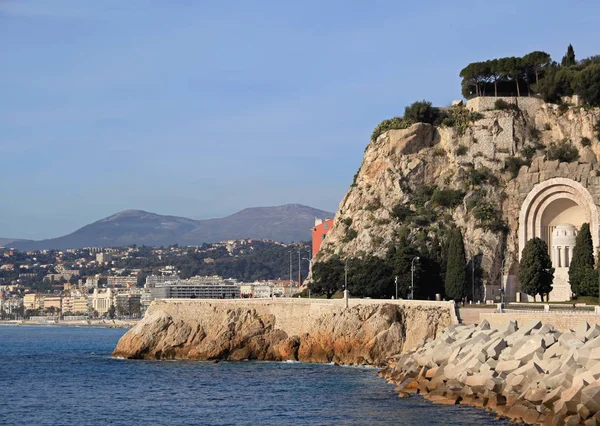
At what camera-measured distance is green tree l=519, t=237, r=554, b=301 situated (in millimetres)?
72750

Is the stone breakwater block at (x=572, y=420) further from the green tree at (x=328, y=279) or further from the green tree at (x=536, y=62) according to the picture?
the green tree at (x=536, y=62)

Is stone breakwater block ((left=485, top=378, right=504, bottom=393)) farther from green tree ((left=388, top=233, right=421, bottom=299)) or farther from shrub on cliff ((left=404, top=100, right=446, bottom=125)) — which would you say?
shrub on cliff ((left=404, top=100, right=446, bottom=125))

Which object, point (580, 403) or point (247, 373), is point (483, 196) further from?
point (580, 403)

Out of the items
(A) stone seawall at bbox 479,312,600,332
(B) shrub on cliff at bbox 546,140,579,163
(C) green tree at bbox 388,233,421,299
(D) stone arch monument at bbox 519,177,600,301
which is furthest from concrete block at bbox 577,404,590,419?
(B) shrub on cliff at bbox 546,140,579,163

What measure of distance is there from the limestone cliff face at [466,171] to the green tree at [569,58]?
718 cm

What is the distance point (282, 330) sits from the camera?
67625 millimetres

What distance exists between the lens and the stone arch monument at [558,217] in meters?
77.8

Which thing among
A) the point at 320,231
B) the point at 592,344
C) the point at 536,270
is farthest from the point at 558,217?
the point at 592,344

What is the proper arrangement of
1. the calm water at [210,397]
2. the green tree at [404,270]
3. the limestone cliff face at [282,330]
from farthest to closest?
1. the green tree at [404,270]
2. the limestone cliff face at [282,330]
3. the calm water at [210,397]

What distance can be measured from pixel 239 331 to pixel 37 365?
13644mm

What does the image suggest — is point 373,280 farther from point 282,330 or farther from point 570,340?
point 570,340

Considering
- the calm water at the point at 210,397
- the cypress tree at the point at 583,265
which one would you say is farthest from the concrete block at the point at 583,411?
the cypress tree at the point at 583,265

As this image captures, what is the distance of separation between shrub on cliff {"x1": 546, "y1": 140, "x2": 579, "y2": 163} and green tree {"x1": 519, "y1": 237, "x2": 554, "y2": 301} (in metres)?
12.1

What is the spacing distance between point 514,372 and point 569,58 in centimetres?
5940
